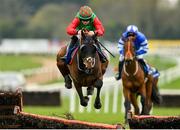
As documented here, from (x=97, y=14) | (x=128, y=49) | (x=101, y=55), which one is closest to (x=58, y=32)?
(x=97, y=14)

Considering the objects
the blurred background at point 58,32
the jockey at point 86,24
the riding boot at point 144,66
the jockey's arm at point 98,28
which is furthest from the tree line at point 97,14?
the jockey's arm at point 98,28

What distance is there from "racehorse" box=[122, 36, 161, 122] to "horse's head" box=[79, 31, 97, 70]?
2602mm

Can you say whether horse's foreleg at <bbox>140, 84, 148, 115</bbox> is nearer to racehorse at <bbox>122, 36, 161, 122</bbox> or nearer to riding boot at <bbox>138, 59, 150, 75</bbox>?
racehorse at <bbox>122, 36, 161, 122</bbox>

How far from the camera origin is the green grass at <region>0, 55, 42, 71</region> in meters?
53.0

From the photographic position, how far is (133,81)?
1586cm

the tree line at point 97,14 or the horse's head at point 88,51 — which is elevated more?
the tree line at point 97,14

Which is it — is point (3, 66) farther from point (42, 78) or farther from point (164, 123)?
point (164, 123)

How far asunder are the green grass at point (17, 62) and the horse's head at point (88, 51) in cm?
3880

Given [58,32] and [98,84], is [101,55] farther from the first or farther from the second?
[58,32]

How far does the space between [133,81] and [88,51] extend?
3922 mm

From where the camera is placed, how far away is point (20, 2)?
9981cm

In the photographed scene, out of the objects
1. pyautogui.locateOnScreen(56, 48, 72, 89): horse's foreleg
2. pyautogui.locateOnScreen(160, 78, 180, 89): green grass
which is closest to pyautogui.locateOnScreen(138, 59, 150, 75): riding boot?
pyautogui.locateOnScreen(56, 48, 72, 89): horse's foreleg

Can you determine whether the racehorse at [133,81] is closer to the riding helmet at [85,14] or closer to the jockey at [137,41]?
the jockey at [137,41]

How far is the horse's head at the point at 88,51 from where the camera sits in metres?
12.0
